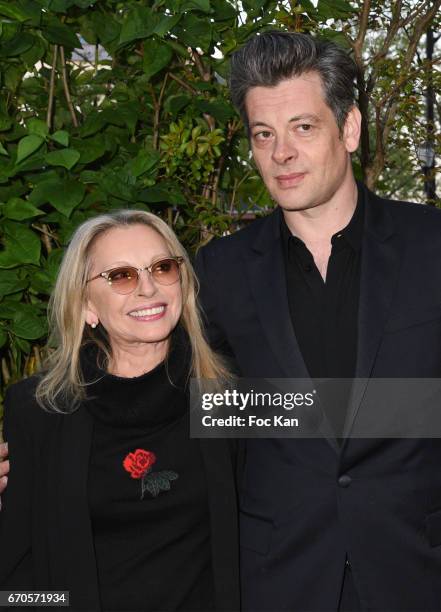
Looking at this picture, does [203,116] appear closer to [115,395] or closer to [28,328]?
[28,328]

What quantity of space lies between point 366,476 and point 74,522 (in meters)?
1.05

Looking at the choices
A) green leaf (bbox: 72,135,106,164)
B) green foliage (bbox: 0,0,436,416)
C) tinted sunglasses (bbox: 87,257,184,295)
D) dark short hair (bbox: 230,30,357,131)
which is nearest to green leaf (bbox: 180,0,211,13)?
green foliage (bbox: 0,0,436,416)

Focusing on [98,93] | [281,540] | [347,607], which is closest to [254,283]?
[281,540]

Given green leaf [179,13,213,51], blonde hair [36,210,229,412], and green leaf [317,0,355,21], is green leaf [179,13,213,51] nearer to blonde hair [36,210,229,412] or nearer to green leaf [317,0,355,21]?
green leaf [317,0,355,21]

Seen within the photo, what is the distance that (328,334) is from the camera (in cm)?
321

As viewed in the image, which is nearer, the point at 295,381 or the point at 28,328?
the point at 295,381

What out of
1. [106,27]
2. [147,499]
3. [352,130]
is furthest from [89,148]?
[147,499]

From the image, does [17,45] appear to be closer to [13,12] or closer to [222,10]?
[13,12]

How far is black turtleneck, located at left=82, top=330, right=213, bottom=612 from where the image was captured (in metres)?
3.21

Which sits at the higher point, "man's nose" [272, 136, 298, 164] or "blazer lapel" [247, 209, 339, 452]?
"man's nose" [272, 136, 298, 164]

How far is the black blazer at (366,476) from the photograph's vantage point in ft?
10.2

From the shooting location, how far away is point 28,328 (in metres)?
3.98

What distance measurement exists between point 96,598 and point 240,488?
2.21ft

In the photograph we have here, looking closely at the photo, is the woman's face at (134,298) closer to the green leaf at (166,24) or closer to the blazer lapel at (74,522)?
the blazer lapel at (74,522)
